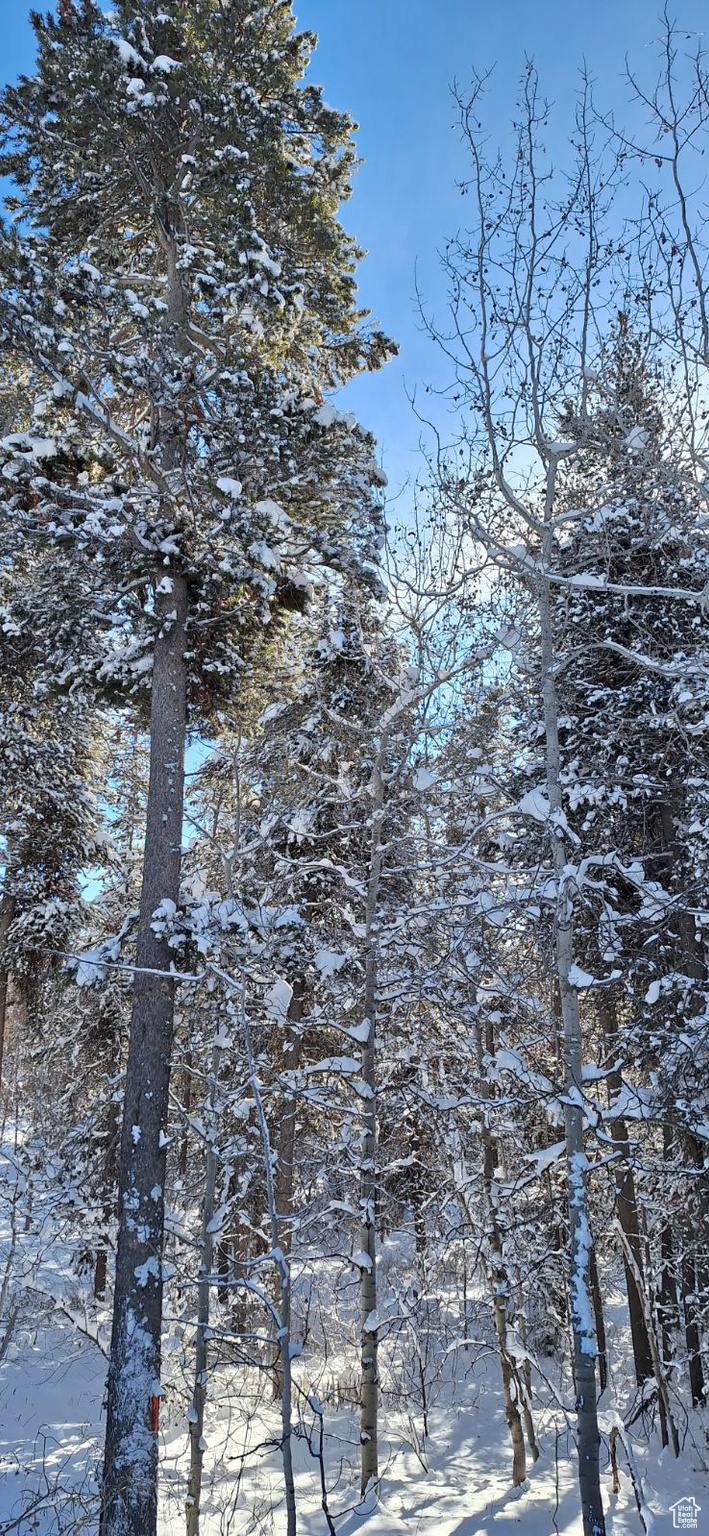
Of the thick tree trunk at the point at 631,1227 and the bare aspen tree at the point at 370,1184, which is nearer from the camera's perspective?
the bare aspen tree at the point at 370,1184

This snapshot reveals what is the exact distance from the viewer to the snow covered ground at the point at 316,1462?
7883 mm

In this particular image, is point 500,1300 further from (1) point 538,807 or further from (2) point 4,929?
(2) point 4,929

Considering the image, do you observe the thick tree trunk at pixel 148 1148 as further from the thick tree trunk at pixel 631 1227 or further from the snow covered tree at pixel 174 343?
the thick tree trunk at pixel 631 1227

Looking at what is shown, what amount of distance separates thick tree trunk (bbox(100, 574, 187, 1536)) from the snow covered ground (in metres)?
0.44

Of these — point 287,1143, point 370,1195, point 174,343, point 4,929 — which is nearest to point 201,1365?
point 370,1195

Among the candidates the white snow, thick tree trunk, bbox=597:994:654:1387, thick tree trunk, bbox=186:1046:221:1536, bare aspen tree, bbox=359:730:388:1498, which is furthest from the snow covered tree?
thick tree trunk, bbox=597:994:654:1387

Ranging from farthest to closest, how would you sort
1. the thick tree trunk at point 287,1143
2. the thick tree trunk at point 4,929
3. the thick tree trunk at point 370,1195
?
1. the thick tree trunk at point 4,929
2. the thick tree trunk at point 287,1143
3. the thick tree trunk at point 370,1195

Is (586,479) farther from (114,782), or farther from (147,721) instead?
(114,782)

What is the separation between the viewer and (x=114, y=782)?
21.3 m

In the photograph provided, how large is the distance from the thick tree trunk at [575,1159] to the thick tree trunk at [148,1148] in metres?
3.56

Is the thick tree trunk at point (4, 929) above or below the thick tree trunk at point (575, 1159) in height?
above

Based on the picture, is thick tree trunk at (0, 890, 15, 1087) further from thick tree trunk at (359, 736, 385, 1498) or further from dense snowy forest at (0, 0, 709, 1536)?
thick tree trunk at (359, 736, 385, 1498)

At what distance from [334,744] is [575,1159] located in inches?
305

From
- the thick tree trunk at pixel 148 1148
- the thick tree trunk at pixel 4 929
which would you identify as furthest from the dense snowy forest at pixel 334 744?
the thick tree trunk at pixel 4 929
